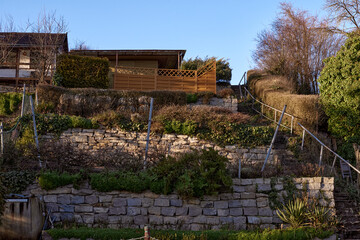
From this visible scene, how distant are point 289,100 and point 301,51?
21.9 feet

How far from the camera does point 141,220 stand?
930 cm

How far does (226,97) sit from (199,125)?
5.13 metres

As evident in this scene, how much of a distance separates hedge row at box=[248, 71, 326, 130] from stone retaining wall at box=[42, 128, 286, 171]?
209cm

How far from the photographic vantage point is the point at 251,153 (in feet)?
44.4

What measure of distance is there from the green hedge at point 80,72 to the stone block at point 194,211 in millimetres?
11202

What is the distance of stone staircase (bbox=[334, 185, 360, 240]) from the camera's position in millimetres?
9023

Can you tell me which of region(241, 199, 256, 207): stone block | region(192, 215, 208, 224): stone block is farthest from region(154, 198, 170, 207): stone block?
region(241, 199, 256, 207): stone block

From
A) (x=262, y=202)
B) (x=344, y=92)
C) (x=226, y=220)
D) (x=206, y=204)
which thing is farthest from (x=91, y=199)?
(x=344, y=92)

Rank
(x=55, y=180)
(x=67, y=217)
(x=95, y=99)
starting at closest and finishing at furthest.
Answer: (x=67, y=217) → (x=55, y=180) → (x=95, y=99)

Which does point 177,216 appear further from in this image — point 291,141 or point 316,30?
point 316,30

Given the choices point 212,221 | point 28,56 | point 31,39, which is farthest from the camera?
point 28,56

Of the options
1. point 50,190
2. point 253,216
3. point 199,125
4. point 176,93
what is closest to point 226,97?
point 176,93

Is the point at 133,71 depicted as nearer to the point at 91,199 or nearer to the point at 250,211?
the point at 91,199

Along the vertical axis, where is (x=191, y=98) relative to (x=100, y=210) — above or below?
above
